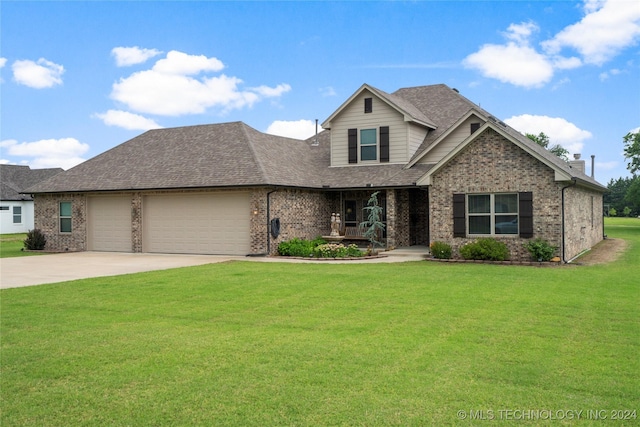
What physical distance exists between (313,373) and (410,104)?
2371 cm

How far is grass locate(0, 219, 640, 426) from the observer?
5.39 m

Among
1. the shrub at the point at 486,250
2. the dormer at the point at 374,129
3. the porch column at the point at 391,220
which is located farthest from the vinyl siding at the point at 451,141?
the shrub at the point at 486,250

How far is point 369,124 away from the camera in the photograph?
25.6 metres

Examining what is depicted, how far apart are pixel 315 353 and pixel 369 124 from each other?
765 inches

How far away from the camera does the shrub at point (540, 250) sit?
60.0 ft

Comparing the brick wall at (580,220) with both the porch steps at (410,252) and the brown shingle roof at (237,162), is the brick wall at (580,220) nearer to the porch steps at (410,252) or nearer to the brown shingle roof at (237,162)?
the brown shingle roof at (237,162)

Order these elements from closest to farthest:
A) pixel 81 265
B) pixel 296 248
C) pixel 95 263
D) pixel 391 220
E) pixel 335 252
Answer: pixel 81 265 → pixel 95 263 → pixel 335 252 → pixel 296 248 → pixel 391 220

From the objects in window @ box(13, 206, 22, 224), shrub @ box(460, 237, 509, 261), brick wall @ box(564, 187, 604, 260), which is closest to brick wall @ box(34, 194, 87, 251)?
shrub @ box(460, 237, 509, 261)

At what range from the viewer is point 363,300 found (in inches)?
443

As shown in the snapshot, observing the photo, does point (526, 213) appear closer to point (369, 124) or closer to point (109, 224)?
point (369, 124)

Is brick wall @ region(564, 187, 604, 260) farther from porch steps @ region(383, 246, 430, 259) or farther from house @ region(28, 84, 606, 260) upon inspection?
porch steps @ region(383, 246, 430, 259)

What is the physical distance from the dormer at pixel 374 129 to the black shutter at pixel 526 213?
707 cm

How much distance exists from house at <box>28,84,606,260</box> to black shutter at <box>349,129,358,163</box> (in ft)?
0.21

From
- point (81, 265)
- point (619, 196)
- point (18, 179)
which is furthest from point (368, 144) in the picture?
point (619, 196)
